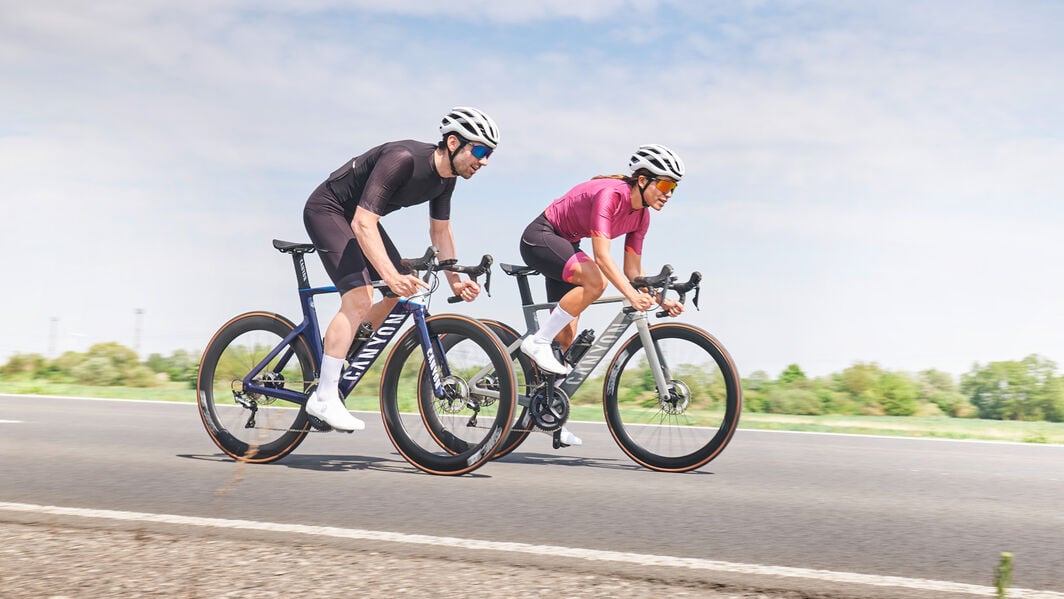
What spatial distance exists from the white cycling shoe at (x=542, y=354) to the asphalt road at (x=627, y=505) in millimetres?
626

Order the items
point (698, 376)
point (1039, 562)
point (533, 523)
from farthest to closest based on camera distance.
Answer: point (698, 376) < point (533, 523) < point (1039, 562)

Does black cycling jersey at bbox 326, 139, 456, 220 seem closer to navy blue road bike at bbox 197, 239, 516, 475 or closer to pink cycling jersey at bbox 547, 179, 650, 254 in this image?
navy blue road bike at bbox 197, 239, 516, 475

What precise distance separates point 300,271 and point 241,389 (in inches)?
32.6

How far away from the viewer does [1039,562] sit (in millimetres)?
4457

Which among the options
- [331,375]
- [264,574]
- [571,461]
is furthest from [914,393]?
[264,574]

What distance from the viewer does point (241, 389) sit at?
22.2 feet

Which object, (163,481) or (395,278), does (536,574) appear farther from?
(163,481)

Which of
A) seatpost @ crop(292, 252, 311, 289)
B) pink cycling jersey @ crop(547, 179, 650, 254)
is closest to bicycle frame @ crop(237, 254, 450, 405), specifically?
seatpost @ crop(292, 252, 311, 289)

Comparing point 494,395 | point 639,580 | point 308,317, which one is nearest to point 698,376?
point 494,395

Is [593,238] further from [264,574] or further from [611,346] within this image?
[264,574]

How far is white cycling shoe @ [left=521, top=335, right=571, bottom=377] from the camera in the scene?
668 centimetres

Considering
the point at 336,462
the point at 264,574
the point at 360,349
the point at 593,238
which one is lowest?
the point at 264,574

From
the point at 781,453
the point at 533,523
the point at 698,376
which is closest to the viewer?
the point at 533,523

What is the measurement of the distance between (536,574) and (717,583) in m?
0.65
